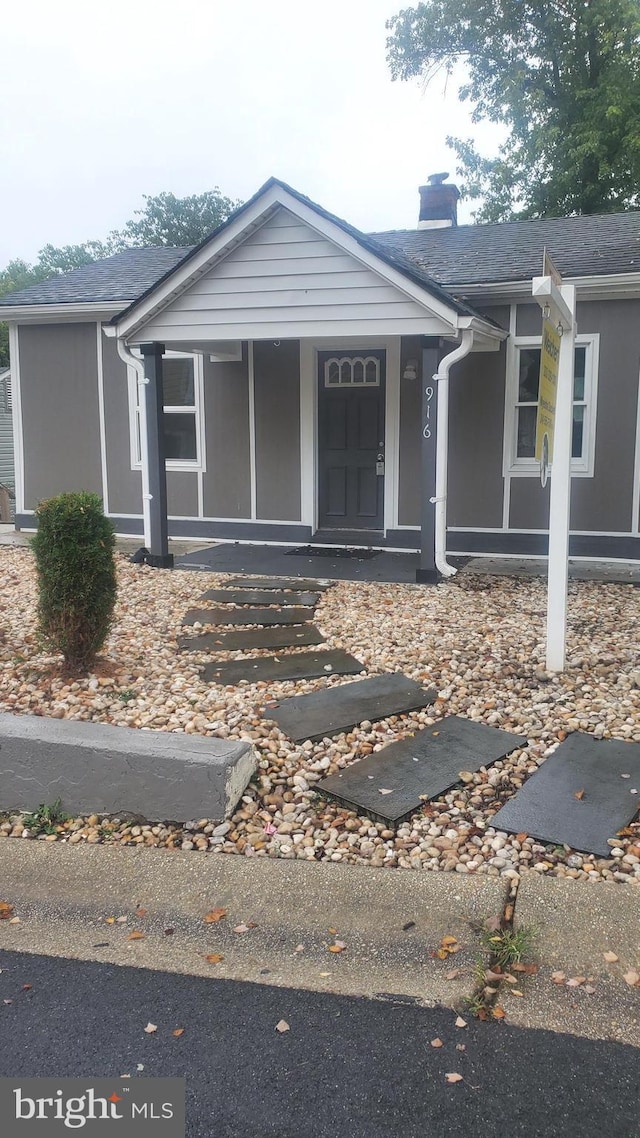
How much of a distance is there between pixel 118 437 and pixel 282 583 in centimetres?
453

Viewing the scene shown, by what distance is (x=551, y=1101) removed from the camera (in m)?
2.22

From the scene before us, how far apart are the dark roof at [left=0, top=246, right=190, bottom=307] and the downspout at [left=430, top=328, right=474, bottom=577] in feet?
15.8

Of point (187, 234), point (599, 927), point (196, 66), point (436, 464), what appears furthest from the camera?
point (187, 234)

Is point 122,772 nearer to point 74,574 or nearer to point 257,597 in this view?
point 74,574

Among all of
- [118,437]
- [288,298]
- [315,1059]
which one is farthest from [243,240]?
[315,1059]

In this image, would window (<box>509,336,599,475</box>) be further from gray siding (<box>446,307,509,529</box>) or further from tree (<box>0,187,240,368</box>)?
tree (<box>0,187,240,368</box>)

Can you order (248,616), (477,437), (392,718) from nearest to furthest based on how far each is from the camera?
(392,718) → (248,616) → (477,437)

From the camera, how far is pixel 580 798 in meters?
3.90

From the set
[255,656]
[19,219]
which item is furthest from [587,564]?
[19,219]

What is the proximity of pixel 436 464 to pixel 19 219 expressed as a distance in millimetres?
51583

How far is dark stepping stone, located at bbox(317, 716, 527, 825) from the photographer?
3.95m

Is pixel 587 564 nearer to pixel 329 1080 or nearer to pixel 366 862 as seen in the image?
pixel 366 862

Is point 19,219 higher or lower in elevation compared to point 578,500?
higher

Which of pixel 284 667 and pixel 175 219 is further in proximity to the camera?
pixel 175 219
